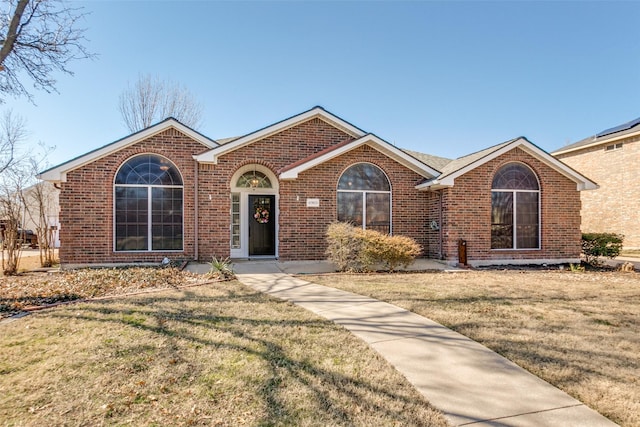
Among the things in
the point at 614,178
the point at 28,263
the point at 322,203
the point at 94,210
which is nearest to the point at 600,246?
the point at 322,203

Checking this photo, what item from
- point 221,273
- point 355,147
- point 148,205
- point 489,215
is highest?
point 355,147

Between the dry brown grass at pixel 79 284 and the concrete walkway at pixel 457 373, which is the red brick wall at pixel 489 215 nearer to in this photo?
the concrete walkway at pixel 457 373

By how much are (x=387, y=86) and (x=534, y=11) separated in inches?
234

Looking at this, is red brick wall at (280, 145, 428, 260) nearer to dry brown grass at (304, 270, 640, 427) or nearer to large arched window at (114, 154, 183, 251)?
dry brown grass at (304, 270, 640, 427)

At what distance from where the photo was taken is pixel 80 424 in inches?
102

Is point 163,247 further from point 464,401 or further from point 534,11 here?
point 534,11

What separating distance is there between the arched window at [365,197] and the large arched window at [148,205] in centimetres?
534

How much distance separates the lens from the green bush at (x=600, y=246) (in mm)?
12148

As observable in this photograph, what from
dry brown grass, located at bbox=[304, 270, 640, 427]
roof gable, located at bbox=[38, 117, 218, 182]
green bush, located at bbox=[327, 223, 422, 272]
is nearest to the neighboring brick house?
dry brown grass, located at bbox=[304, 270, 640, 427]

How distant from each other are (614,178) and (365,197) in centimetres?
1665

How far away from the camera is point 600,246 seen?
12.2 meters

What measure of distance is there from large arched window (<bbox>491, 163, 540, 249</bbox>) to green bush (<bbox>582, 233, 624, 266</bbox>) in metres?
2.04

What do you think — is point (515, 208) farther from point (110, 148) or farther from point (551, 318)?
point (110, 148)

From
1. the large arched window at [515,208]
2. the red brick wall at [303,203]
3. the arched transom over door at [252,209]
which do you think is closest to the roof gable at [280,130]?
the red brick wall at [303,203]
